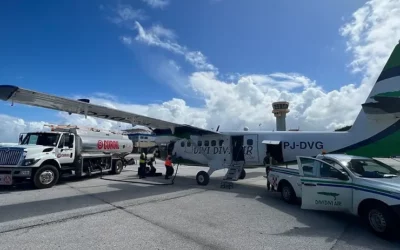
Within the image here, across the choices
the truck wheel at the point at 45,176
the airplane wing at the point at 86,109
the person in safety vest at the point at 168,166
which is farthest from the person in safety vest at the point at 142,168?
the truck wheel at the point at 45,176

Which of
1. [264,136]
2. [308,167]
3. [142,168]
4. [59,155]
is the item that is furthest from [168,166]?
[308,167]

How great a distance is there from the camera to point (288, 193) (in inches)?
388

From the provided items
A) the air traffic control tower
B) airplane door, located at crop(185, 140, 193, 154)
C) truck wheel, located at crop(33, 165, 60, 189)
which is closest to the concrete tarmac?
truck wheel, located at crop(33, 165, 60, 189)

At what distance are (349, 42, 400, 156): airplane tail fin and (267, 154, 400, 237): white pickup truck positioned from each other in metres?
2.73

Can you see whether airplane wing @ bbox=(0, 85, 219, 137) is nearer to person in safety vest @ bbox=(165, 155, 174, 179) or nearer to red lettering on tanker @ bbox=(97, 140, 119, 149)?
person in safety vest @ bbox=(165, 155, 174, 179)

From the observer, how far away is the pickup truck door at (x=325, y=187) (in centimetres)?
711

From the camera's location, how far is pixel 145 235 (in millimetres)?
6078

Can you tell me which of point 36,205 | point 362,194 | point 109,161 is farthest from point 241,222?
point 109,161

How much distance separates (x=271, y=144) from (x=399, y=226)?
8.66 metres

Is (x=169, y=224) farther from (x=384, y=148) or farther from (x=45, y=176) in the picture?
(x=384, y=148)

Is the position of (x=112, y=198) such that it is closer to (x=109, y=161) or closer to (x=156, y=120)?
(x=156, y=120)

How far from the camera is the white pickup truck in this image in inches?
231

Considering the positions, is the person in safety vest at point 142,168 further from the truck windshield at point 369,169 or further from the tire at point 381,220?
the tire at point 381,220

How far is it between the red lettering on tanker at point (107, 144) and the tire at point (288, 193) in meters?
12.6
